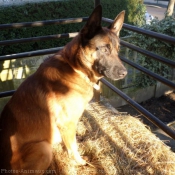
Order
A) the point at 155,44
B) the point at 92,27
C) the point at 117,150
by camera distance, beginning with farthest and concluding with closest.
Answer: the point at 155,44, the point at 117,150, the point at 92,27

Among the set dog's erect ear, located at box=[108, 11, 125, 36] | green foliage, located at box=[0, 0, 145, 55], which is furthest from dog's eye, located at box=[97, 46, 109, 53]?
green foliage, located at box=[0, 0, 145, 55]

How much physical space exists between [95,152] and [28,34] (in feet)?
18.1

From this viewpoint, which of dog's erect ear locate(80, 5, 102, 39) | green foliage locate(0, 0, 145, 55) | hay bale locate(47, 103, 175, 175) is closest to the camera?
dog's erect ear locate(80, 5, 102, 39)

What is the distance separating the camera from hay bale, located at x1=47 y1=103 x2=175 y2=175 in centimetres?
232

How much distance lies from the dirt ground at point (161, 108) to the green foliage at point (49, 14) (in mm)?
3408

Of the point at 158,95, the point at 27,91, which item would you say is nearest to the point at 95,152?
the point at 27,91

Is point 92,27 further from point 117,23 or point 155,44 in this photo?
point 155,44

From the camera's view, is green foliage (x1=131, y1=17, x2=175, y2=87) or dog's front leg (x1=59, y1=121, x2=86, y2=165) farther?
green foliage (x1=131, y1=17, x2=175, y2=87)

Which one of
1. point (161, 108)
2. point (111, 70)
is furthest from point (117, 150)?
point (161, 108)

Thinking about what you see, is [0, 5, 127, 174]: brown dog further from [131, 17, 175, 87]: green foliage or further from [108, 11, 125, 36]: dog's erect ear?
[131, 17, 175, 87]: green foliage

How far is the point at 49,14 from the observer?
24.0ft

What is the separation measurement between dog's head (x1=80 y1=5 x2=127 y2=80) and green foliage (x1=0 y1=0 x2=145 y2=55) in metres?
5.34

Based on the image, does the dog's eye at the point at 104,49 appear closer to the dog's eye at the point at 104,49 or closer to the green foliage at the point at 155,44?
the dog's eye at the point at 104,49

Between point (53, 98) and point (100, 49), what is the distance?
66 cm
